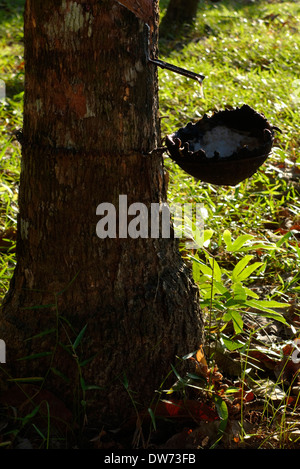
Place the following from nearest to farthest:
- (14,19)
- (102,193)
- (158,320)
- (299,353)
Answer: (102,193) → (158,320) → (299,353) → (14,19)

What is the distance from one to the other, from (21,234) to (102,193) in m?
0.32

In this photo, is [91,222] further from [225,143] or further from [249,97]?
[249,97]

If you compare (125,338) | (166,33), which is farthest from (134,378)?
(166,33)

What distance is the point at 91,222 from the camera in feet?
5.48

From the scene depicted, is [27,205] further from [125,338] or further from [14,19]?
[14,19]

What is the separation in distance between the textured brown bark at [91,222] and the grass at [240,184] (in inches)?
9.3

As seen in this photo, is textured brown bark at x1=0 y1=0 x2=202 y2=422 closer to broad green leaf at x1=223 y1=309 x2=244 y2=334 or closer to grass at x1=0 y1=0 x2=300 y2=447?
broad green leaf at x1=223 y1=309 x2=244 y2=334

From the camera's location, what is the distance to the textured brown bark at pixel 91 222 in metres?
1.55

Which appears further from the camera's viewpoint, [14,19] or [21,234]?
[14,19]

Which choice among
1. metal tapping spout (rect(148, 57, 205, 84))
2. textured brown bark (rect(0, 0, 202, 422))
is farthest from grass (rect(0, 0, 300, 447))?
metal tapping spout (rect(148, 57, 205, 84))

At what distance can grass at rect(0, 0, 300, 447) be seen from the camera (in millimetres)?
1984

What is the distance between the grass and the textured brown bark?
0.78 ft

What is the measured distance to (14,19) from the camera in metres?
6.29

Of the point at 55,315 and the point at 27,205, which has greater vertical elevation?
the point at 27,205
